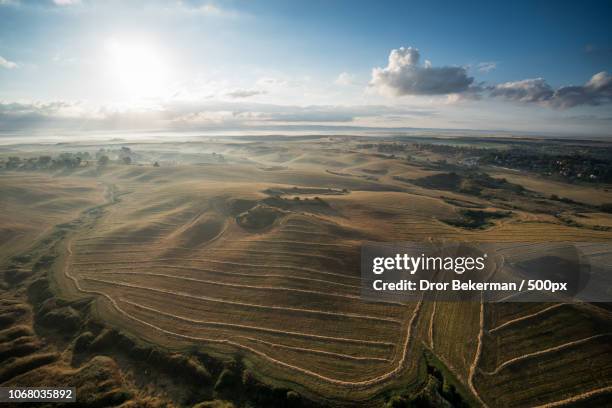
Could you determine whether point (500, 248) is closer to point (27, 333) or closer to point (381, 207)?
point (381, 207)

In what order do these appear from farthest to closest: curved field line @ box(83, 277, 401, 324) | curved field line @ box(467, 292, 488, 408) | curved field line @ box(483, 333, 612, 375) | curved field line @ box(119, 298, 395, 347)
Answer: curved field line @ box(83, 277, 401, 324) → curved field line @ box(119, 298, 395, 347) → curved field line @ box(483, 333, 612, 375) → curved field line @ box(467, 292, 488, 408)

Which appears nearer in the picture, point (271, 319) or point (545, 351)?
point (545, 351)

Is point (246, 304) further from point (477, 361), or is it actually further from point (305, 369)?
point (477, 361)

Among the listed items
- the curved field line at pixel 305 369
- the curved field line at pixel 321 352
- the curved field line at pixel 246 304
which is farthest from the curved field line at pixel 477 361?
the curved field line at pixel 246 304

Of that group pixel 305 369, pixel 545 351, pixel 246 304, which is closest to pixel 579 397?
pixel 545 351

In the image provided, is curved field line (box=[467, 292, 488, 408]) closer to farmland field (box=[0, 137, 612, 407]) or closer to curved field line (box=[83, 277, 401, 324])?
farmland field (box=[0, 137, 612, 407])

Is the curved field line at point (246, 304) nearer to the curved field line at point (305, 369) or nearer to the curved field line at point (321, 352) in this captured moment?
the curved field line at point (305, 369)

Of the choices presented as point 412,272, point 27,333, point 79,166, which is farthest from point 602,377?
point 79,166

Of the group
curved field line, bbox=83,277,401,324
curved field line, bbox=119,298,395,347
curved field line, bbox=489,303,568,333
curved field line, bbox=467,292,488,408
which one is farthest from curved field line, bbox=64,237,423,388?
curved field line, bbox=489,303,568,333
